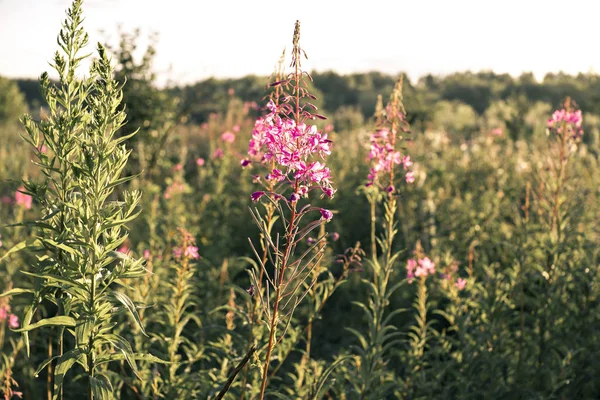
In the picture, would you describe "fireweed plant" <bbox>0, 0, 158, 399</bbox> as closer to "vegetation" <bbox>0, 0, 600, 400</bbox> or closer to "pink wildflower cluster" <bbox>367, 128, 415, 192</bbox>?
"vegetation" <bbox>0, 0, 600, 400</bbox>

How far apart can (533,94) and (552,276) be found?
39.9m

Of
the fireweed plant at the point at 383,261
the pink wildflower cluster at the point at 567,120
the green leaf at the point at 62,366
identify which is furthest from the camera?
the pink wildflower cluster at the point at 567,120

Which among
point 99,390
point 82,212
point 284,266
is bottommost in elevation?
point 99,390

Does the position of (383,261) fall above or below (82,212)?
below

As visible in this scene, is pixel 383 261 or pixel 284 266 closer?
pixel 284 266

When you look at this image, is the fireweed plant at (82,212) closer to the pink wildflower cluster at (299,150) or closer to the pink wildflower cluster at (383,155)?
the pink wildflower cluster at (299,150)

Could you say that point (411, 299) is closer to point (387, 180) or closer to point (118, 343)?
point (387, 180)

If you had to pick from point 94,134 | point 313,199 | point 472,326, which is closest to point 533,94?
point 313,199

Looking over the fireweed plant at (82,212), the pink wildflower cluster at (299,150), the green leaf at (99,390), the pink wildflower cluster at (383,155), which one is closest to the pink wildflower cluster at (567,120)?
the pink wildflower cluster at (383,155)

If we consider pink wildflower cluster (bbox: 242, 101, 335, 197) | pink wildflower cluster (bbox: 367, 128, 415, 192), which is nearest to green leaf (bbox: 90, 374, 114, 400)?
pink wildflower cluster (bbox: 242, 101, 335, 197)

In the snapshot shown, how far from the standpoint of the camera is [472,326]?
12.5 feet

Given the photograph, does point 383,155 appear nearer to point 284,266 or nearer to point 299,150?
point 299,150

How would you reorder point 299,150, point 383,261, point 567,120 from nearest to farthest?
1. point 299,150
2. point 383,261
3. point 567,120

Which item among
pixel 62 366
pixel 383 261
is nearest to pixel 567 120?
pixel 383 261
